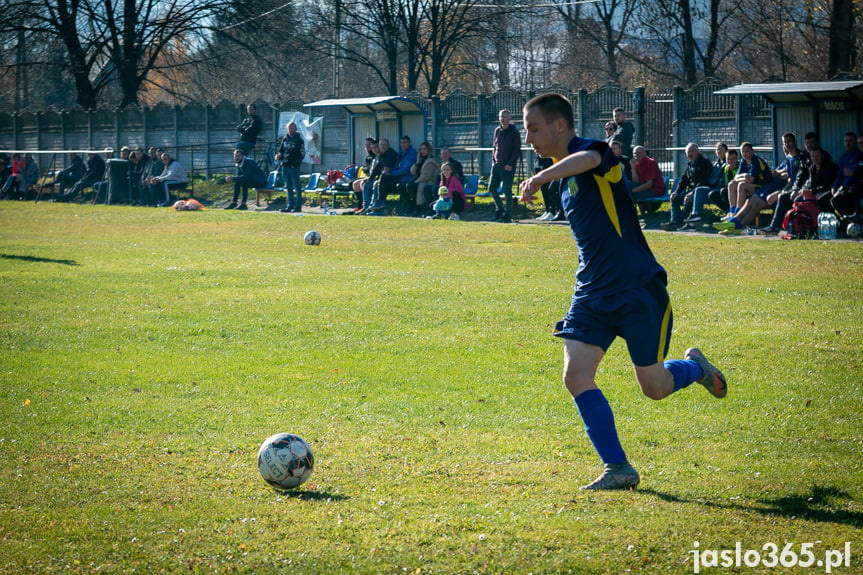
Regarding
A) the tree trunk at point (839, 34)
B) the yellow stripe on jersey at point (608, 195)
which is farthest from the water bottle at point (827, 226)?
the yellow stripe on jersey at point (608, 195)

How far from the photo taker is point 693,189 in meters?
18.9

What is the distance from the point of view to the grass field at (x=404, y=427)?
4.09 meters

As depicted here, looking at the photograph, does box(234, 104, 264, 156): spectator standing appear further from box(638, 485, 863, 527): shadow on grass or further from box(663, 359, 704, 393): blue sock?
box(638, 485, 863, 527): shadow on grass

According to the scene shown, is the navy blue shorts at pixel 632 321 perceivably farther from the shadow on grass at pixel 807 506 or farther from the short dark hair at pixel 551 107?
the short dark hair at pixel 551 107

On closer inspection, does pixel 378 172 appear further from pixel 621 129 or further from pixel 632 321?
pixel 632 321

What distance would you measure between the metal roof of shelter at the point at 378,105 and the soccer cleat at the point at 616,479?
2134 centimetres

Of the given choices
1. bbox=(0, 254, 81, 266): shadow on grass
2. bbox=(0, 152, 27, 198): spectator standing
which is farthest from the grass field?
bbox=(0, 152, 27, 198): spectator standing

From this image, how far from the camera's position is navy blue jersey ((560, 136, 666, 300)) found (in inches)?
188

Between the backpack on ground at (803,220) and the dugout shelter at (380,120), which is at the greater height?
the dugout shelter at (380,120)

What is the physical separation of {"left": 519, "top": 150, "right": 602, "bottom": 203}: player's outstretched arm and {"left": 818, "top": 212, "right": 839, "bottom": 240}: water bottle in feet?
42.8

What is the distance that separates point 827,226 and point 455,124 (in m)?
11.9

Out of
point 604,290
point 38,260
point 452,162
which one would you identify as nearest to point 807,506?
point 604,290

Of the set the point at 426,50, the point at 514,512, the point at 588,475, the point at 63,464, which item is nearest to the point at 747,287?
the point at 588,475

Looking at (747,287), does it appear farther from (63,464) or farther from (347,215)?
(347,215)
